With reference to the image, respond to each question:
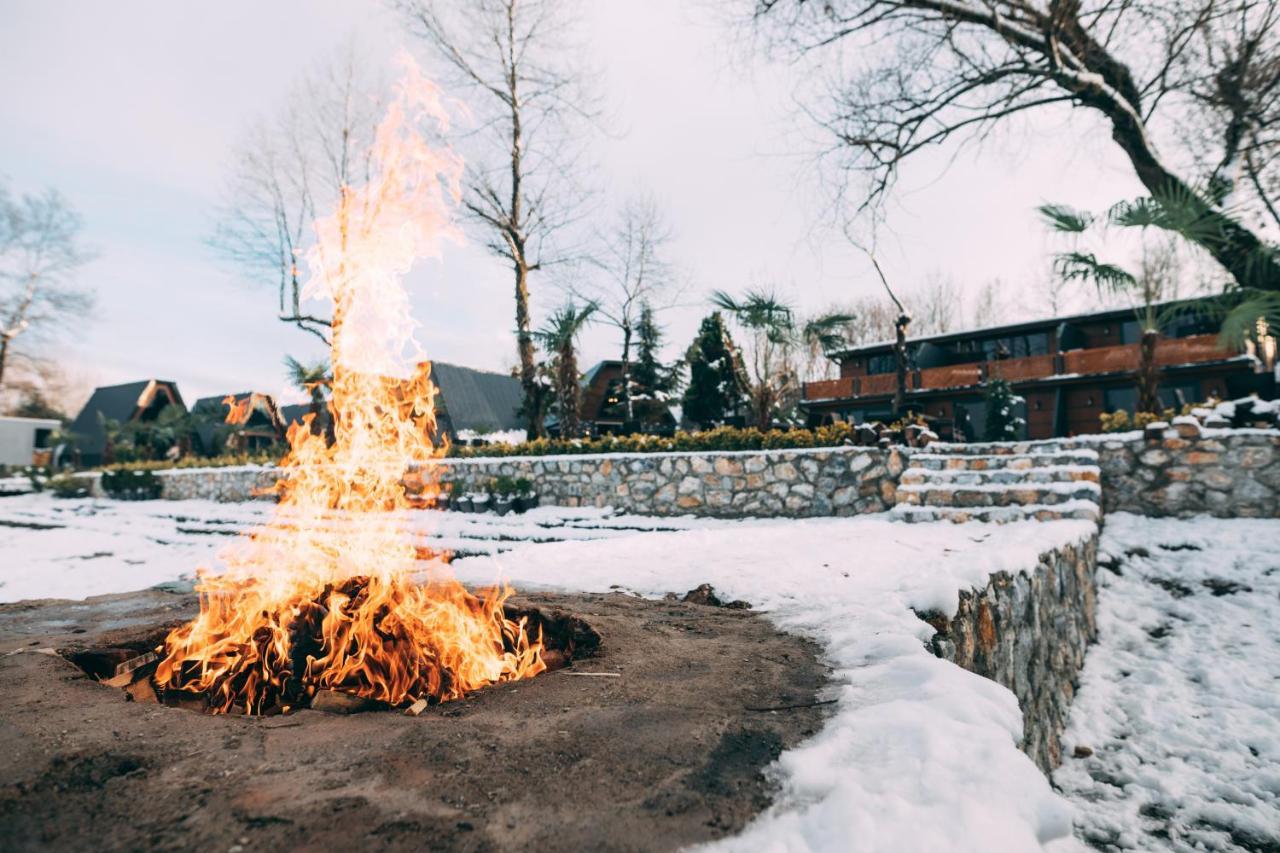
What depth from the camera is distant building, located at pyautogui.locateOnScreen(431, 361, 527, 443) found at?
2752cm

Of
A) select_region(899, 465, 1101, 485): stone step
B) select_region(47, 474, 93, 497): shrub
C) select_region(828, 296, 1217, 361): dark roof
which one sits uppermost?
select_region(828, 296, 1217, 361): dark roof

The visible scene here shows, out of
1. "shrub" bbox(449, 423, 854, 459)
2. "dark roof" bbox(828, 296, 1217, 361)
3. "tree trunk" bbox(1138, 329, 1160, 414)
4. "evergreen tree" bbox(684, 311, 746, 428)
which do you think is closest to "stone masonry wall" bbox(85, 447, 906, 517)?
"shrub" bbox(449, 423, 854, 459)

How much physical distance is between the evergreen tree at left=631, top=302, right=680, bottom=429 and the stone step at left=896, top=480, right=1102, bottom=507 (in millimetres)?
15861

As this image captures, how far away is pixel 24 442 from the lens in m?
38.7

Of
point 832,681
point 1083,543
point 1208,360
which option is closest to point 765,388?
point 1083,543

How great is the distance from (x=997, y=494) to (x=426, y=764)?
7.87 m

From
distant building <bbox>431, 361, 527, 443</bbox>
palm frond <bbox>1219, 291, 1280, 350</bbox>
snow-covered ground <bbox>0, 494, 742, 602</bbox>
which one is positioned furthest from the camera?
distant building <bbox>431, 361, 527, 443</bbox>

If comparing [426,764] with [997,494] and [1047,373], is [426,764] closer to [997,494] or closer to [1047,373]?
[997,494]

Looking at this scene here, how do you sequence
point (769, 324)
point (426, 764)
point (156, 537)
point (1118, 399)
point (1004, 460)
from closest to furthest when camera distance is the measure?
1. point (426, 764)
2. point (1004, 460)
3. point (156, 537)
4. point (769, 324)
5. point (1118, 399)

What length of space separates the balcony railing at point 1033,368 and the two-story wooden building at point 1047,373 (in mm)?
34

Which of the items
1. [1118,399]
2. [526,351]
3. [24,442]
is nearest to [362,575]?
[526,351]

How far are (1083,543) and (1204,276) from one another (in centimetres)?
1115

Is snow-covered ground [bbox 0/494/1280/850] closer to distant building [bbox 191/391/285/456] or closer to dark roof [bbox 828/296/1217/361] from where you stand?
dark roof [bbox 828/296/1217/361]

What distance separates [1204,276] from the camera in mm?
12859
